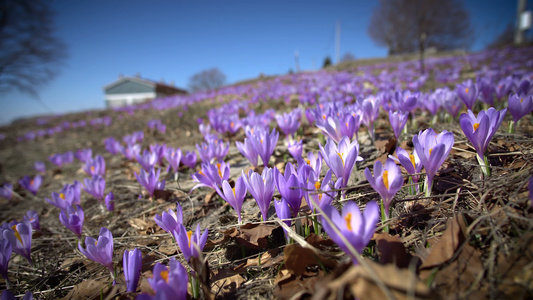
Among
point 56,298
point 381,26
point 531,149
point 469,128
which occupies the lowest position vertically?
point 56,298

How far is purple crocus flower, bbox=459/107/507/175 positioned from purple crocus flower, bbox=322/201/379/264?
2.19ft

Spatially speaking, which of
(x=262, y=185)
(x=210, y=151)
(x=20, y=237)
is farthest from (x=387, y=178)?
(x=20, y=237)

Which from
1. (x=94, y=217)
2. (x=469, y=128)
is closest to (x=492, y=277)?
(x=469, y=128)

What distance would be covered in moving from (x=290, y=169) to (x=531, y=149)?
3.90 ft

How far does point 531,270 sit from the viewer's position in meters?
0.62

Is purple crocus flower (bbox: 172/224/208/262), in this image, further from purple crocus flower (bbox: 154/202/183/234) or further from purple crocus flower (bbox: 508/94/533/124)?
purple crocus flower (bbox: 508/94/533/124)

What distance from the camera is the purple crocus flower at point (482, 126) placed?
1.03 meters

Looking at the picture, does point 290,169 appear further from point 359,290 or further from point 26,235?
point 26,235

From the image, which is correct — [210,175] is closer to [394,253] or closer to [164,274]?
[164,274]

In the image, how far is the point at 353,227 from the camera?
2.47 feet

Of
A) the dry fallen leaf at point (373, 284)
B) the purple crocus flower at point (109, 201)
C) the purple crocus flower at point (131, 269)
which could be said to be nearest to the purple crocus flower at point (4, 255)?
the purple crocus flower at point (109, 201)

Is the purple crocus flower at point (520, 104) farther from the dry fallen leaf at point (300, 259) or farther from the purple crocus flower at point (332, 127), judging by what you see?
the dry fallen leaf at point (300, 259)

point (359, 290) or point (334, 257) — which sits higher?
point (359, 290)

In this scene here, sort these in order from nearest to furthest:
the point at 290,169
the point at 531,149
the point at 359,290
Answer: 1. the point at 359,290
2. the point at 290,169
3. the point at 531,149
